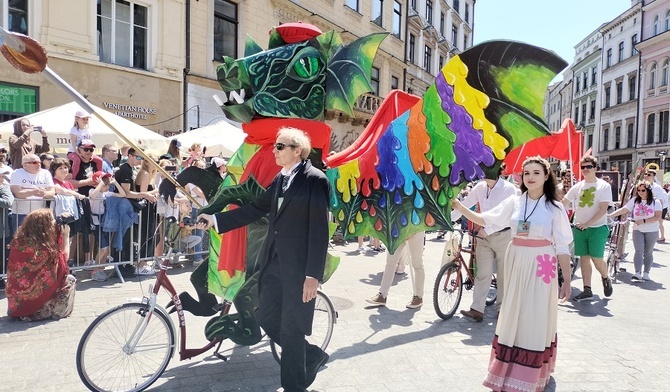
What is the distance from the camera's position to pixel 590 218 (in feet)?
A: 20.8

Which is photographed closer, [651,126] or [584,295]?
[584,295]

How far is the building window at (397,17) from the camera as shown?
25.5m

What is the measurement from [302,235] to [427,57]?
2921 centimetres

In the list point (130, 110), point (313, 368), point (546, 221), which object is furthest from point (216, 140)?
point (546, 221)

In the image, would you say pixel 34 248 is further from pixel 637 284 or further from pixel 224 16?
pixel 224 16

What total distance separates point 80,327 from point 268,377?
2182mm

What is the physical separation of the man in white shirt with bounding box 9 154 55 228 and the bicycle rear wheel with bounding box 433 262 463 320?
477 centimetres

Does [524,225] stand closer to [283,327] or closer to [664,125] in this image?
[283,327]

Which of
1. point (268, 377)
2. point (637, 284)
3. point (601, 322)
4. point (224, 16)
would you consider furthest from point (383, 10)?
point (268, 377)

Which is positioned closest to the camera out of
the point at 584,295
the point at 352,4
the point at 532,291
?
the point at 532,291

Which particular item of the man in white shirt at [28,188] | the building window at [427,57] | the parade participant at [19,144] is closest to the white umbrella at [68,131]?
the parade participant at [19,144]

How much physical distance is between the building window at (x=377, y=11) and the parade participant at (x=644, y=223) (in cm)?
1779

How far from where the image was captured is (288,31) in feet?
12.6

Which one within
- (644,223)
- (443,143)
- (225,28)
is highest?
(225,28)
